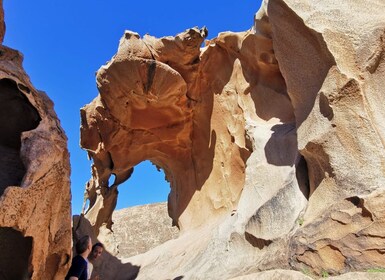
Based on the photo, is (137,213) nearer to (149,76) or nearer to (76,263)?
(149,76)

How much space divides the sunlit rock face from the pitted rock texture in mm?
8469

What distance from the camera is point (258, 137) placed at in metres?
6.14

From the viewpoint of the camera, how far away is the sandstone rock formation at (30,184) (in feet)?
12.9

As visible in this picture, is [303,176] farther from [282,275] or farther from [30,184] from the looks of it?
[30,184]

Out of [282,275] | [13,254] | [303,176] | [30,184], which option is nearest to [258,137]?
[303,176]

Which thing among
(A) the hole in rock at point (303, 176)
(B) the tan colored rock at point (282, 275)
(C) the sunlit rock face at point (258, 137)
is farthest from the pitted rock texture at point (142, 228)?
(B) the tan colored rock at point (282, 275)

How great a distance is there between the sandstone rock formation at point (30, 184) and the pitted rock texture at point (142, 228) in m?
13.7

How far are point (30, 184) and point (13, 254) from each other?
0.91 m

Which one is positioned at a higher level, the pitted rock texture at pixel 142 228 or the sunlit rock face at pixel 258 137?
the pitted rock texture at pixel 142 228

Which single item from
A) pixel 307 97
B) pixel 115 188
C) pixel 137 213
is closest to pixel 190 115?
pixel 115 188

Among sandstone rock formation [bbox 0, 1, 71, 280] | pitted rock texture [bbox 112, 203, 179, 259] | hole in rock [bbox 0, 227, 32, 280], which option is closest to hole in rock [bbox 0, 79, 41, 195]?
sandstone rock formation [bbox 0, 1, 71, 280]

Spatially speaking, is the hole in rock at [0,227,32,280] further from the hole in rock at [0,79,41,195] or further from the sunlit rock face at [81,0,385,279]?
the sunlit rock face at [81,0,385,279]

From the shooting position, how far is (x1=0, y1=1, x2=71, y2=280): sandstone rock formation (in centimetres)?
394

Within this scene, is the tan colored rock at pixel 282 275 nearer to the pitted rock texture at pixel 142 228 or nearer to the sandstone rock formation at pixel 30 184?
the sandstone rock formation at pixel 30 184
